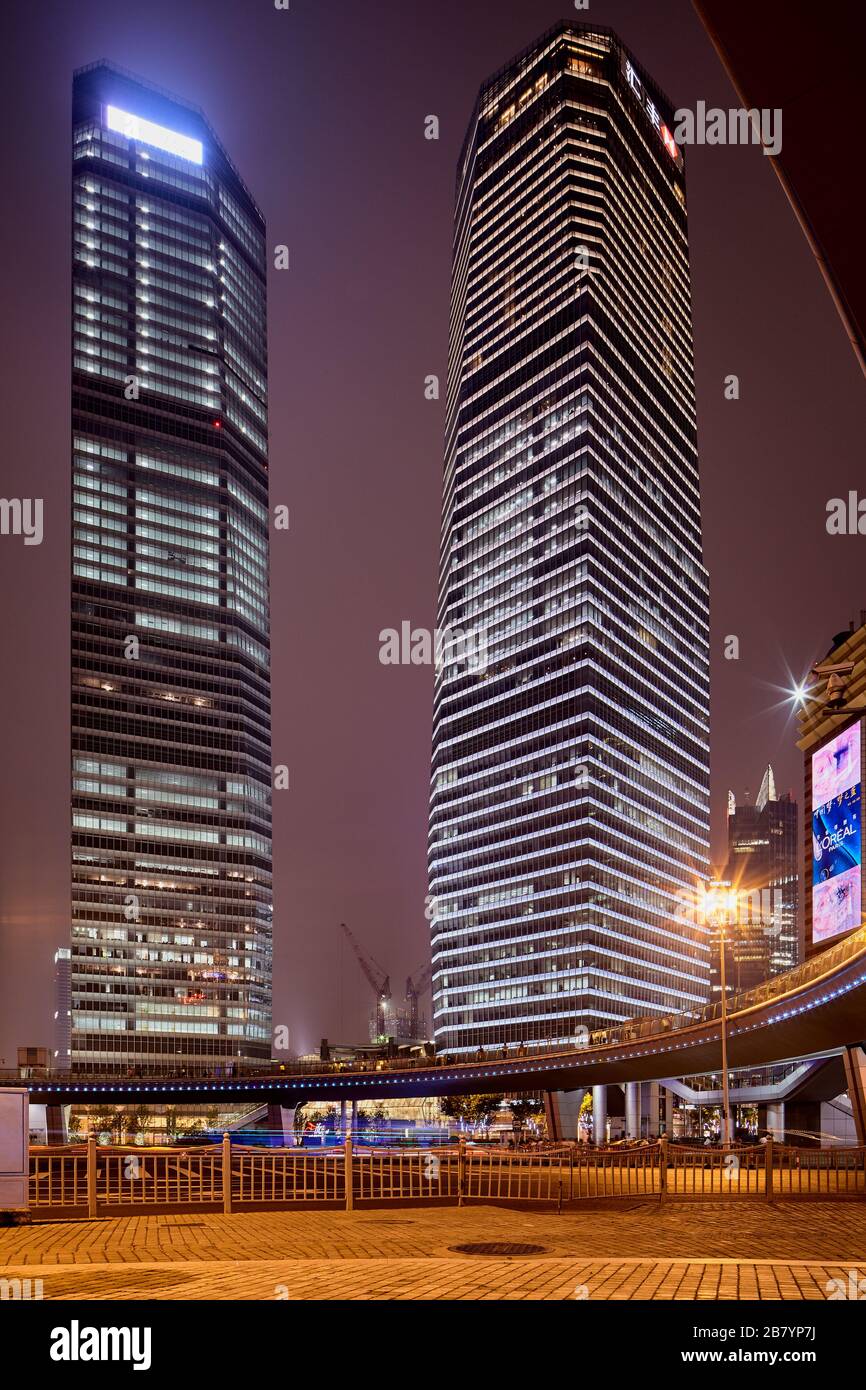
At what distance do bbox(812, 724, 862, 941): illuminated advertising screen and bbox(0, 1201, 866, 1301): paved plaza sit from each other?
3229 inches

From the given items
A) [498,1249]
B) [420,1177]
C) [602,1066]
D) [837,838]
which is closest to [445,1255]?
[498,1249]

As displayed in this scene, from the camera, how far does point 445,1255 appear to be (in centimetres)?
1449

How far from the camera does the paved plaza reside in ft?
36.2

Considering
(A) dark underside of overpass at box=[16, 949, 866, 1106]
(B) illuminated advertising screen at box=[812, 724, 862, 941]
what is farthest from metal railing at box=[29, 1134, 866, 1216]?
(B) illuminated advertising screen at box=[812, 724, 862, 941]

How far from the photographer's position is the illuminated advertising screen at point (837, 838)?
331 feet

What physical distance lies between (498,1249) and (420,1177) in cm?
1272

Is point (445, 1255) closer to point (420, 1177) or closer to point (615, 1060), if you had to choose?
point (420, 1177)

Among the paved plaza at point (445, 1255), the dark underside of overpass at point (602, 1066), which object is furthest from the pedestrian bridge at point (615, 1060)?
the paved plaza at point (445, 1255)

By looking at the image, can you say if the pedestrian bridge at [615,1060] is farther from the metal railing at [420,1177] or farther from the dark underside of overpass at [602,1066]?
the metal railing at [420,1177]

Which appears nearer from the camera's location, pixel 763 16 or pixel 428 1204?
pixel 763 16
